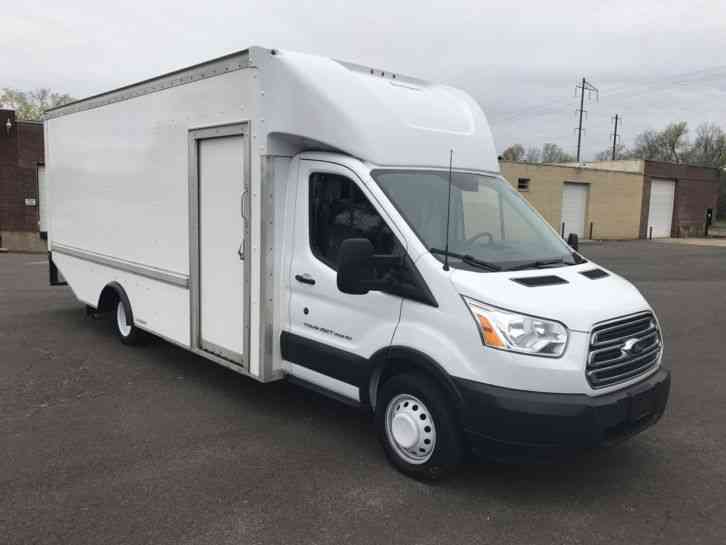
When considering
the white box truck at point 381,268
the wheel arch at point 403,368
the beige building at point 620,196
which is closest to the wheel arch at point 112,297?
the white box truck at point 381,268

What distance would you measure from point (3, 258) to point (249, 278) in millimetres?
18351

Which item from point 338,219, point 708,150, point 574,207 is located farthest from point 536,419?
point 708,150

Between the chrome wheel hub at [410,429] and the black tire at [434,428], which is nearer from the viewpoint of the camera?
the black tire at [434,428]

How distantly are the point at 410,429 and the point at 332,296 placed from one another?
114 centimetres

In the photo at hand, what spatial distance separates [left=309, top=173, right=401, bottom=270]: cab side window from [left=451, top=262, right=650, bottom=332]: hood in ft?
2.32

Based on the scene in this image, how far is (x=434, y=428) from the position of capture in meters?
4.02

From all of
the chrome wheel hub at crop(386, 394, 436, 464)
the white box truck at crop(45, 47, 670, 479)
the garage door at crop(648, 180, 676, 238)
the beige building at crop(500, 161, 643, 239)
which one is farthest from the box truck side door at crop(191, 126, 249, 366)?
the garage door at crop(648, 180, 676, 238)

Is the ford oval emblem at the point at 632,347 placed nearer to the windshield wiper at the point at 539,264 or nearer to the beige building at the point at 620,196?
the windshield wiper at the point at 539,264

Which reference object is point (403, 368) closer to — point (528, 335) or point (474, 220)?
point (528, 335)

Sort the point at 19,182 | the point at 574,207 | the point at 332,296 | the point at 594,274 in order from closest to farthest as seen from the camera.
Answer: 1. the point at 594,274
2. the point at 332,296
3. the point at 19,182
4. the point at 574,207

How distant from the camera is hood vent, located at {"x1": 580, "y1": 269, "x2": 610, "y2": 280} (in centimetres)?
434

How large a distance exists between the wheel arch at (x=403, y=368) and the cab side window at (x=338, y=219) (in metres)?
0.71

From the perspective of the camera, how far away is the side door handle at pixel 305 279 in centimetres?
475

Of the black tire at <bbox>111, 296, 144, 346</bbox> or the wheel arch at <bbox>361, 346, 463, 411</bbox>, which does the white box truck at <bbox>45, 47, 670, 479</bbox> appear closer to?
the wheel arch at <bbox>361, 346, 463, 411</bbox>
